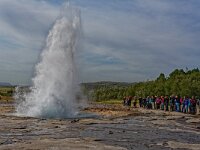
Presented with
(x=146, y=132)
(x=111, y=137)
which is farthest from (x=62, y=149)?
(x=146, y=132)

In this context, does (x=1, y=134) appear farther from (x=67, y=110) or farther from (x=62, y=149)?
(x=67, y=110)

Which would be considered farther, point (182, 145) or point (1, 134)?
point (1, 134)

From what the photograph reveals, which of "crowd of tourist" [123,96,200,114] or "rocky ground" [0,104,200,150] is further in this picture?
"crowd of tourist" [123,96,200,114]

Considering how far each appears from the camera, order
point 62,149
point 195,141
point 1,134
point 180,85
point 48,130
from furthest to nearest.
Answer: point 180,85, point 48,130, point 1,134, point 195,141, point 62,149

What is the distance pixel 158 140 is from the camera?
20.8 meters

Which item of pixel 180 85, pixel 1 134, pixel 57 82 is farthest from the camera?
pixel 180 85

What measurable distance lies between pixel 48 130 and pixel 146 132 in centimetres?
584

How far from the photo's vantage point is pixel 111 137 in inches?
851

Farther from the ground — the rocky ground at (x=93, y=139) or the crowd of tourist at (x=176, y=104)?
the crowd of tourist at (x=176, y=104)

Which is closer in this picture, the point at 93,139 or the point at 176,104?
the point at 93,139

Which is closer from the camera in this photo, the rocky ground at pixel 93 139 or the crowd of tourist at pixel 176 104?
the rocky ground at pixel 93 139

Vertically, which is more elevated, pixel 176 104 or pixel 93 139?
pixel 176 104

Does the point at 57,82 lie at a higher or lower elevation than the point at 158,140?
higher

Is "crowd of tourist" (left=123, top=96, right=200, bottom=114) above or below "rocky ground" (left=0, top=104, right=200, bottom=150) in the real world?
above
